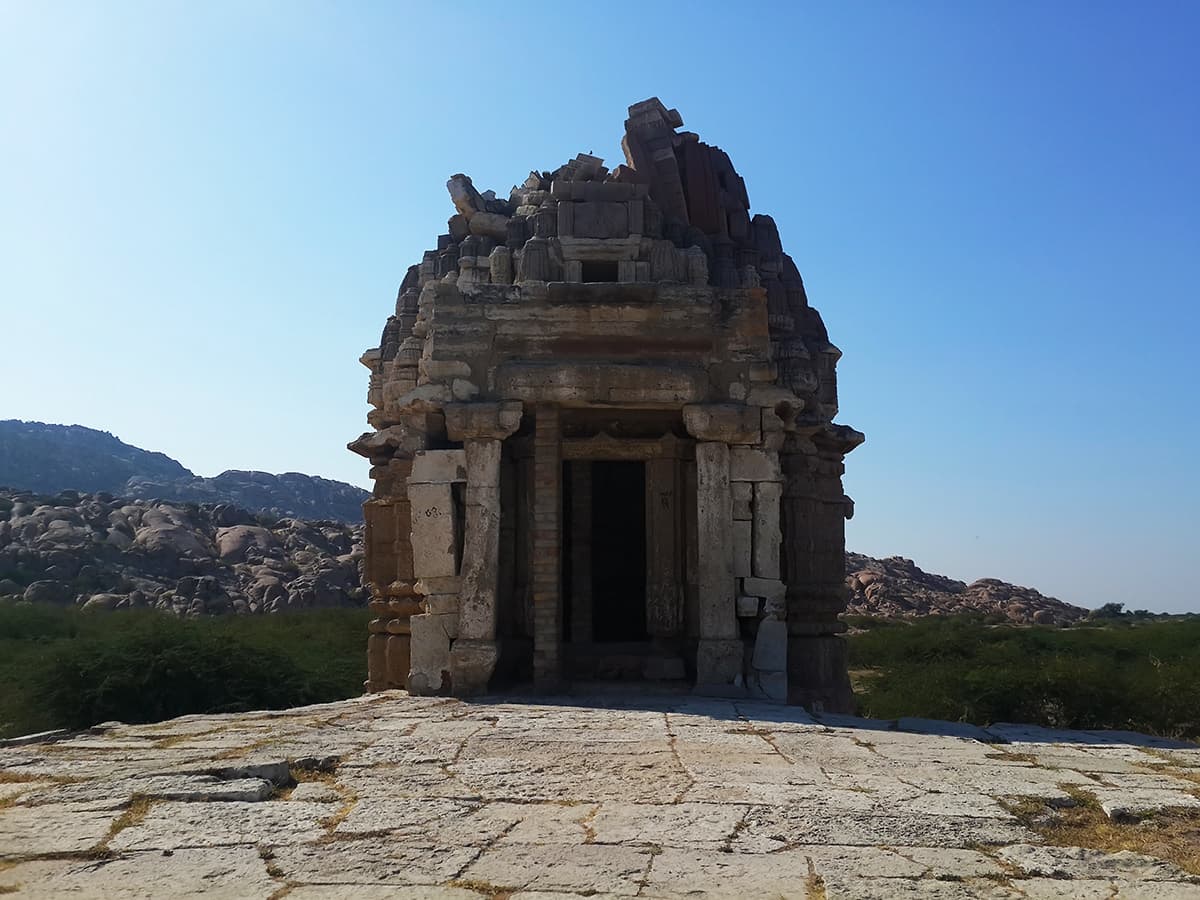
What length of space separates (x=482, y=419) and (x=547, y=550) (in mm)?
1320

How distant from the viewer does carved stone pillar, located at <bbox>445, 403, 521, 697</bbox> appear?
29.8 feet

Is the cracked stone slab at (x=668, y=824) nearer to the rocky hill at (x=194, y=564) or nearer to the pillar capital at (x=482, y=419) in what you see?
the pillar capital at (x=482, y=419)

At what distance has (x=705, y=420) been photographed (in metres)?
9.43

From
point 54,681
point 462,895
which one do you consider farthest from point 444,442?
point 54,681

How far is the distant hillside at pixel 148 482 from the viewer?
8769cm

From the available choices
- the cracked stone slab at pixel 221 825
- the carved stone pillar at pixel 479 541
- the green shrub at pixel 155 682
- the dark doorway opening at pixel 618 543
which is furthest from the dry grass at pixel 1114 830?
the green shrub at pixel 155 682

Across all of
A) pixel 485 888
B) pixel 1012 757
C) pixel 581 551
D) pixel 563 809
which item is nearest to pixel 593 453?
pixel 581 551

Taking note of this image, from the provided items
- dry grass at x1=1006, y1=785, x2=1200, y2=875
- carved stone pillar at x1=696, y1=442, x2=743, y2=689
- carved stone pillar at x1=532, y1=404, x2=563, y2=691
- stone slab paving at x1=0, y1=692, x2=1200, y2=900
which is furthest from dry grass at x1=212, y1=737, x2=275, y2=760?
carved stone pillar at x1=696, y1=442, x2=743, y2=689

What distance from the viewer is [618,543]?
13164mm

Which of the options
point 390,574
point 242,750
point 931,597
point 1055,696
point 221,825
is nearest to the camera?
point 221,825

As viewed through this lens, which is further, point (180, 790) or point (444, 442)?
point (444, 442)

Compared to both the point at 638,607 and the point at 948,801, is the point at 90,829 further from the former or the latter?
the point at 638,607

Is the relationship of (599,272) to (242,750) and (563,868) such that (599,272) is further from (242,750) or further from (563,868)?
(563,868)

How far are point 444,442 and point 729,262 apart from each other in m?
3.58
